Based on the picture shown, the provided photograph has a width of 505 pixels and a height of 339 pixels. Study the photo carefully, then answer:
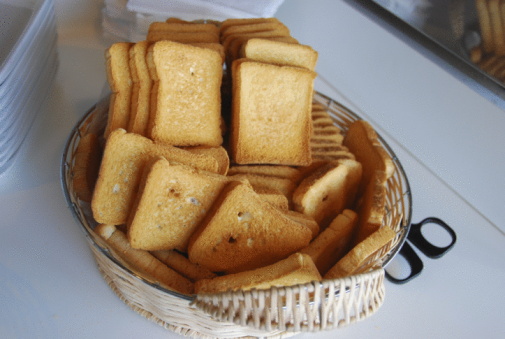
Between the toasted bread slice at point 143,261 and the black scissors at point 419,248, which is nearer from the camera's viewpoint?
the toasted bread slice at point 143,261

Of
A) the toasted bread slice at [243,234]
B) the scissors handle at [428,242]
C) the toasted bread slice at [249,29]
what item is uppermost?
the toasted bread slice at [249,29]

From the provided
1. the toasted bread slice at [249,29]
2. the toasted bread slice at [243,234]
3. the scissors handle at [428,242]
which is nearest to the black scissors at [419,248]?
the scissors handle at [428,242]

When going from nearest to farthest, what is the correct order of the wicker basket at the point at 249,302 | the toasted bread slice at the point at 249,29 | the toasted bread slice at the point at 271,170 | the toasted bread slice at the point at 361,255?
1. the wicker basket at the point at 249,302
2. the toasted bread slice at the point at 361,255
3. the toasted bread slice at the point at 271,170
4. the toasted bread slice at the point at 249,29

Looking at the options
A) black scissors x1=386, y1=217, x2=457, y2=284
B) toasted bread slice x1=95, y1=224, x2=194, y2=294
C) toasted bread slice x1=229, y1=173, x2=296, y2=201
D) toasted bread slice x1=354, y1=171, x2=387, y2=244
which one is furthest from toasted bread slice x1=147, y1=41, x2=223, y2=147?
black scissors x1=386, y1=217, x2=457, y2=284

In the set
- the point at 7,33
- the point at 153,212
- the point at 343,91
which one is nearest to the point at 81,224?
the point at 153,212

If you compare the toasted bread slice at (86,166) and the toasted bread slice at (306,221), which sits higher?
the toasted bread slice at (306,221)

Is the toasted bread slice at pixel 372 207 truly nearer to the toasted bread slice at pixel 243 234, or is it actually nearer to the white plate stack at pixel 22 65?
the toasted bread slice at pixel 243 234

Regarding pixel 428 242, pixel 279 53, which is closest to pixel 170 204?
pixel 279 53
